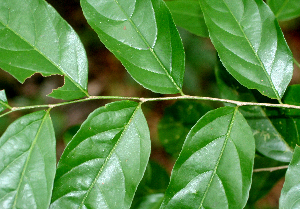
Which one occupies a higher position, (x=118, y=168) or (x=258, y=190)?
(x=118, y=168)

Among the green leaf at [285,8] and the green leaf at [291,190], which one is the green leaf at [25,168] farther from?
the green leaf at [285,8]

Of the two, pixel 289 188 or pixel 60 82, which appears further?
Result: pixel 60 82

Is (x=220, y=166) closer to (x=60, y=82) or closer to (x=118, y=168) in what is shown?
(x=118, y=168)

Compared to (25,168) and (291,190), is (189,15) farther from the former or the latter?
(25,168)

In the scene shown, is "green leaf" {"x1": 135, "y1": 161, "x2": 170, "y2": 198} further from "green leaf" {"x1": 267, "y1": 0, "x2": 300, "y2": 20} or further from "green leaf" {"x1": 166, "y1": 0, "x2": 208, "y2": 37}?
"green leaf" {"x1": 267, "y1": 0, "x2": 300, "y2": 20}

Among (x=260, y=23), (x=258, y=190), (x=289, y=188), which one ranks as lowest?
(x=258, y=190)

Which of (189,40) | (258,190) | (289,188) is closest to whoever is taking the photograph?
(289,188)

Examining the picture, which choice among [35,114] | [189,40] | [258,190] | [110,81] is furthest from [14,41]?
[110,81]

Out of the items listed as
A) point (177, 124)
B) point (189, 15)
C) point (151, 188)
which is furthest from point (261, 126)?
point (151, 188)

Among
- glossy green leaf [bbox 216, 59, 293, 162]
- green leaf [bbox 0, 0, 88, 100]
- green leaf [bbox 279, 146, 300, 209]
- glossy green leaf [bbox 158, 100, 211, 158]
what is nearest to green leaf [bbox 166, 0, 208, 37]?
glossy green leaf [bbox 216, 59, 293, 162]
